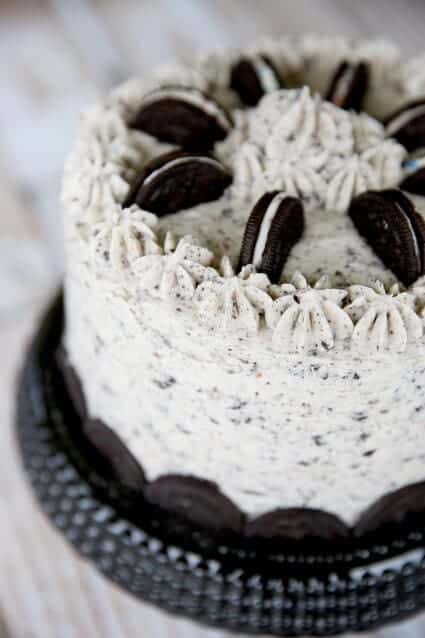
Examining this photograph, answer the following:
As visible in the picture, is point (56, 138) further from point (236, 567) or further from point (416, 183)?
point (236, 567)

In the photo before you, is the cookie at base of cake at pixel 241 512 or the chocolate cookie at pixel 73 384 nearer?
the cookie at base of cake at pixel 241 512

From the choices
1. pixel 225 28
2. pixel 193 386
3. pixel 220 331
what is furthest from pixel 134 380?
pixel 225 28

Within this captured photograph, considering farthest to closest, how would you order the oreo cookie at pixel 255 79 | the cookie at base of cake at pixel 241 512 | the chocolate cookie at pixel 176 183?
the oreo cookie at pixel 255 79, the cookie at base of cake at pixel 241 512, the chocolate cookie at pixel 176 183

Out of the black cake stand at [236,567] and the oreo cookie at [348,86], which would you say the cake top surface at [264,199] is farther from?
the black cake stand at [236,567]

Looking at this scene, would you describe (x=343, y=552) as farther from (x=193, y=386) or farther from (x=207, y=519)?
(x=193, y=386)

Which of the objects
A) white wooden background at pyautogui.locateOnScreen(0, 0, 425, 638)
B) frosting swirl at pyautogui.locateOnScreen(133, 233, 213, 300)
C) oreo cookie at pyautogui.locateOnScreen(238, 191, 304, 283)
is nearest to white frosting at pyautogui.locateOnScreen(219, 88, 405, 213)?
oreo cookie at pyautogui.locateOnScreen(238, 191, 304, 283)

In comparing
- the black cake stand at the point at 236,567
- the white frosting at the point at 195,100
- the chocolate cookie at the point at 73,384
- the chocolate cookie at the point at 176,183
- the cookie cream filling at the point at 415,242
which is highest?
the white frosting at the point at 195,100

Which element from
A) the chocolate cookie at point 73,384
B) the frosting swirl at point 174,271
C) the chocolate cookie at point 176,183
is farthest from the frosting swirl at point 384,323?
the chocolate cookie at point 73,384

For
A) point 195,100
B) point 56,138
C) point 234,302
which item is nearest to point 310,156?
point 195,100
